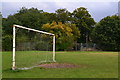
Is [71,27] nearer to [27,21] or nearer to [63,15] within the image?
[63,15]

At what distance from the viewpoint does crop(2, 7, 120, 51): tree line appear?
137 feet

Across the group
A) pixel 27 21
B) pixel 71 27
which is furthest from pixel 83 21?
pixel 27 21

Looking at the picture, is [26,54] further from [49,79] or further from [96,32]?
[96,32]

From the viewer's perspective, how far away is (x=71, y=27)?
48.2 meters

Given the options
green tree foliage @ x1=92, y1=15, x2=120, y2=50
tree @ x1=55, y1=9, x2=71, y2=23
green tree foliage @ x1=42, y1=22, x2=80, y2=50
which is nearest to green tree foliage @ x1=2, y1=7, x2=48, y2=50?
tree @ x1=55, y1=9, x2=71, y2=23

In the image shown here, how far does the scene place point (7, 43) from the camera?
3609 cm

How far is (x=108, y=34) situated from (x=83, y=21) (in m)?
10.5

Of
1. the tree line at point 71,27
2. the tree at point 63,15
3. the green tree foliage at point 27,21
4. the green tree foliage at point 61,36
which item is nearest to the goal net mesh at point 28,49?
the tree line at point 71,27

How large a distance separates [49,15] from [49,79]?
48.7 m

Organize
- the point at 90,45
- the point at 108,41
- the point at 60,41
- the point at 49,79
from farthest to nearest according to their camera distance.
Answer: the point at 90,45
the point at 108,41
the point at 60,41
the point at 49,79

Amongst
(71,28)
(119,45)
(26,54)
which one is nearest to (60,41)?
(71,28)

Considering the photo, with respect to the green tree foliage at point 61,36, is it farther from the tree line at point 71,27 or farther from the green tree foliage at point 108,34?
the green tree foliage at point 108,34

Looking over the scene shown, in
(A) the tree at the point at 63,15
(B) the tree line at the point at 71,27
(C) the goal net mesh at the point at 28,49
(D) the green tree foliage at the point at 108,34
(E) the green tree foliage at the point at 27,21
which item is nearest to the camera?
(C) the goal net mesh at the point at 28,49

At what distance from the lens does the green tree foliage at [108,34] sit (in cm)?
4396
